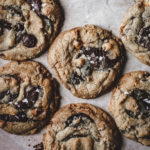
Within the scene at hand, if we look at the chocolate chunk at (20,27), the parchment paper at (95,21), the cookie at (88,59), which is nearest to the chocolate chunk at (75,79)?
the cookie at (88,59)

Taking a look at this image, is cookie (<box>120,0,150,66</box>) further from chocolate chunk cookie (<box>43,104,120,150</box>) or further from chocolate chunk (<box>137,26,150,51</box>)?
chocolate chunk cookie (<box>43,104,120,150</box>)

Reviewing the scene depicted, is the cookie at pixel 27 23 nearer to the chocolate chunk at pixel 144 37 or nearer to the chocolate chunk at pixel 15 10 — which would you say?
the chocolate chunk at pixel 15 10

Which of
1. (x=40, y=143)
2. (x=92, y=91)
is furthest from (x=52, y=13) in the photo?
(x=40, y=143)

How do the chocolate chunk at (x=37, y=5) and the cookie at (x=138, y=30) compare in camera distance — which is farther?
the chocolate chunk at (x=37, y=5)

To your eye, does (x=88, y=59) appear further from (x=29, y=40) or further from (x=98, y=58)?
(x=29, y=40)

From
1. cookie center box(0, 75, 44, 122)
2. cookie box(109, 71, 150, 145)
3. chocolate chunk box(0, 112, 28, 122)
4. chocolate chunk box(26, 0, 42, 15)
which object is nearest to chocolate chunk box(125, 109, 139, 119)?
cookie box(109, 71, 150, 145)

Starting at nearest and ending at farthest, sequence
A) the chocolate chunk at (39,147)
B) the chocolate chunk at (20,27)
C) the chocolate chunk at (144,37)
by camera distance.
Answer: the chocolate chunk at (144,37)
the chocolate chunk at (20,27)
the chocolate chunk at (39,147)

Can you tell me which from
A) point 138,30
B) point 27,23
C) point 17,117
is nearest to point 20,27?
point 27,23
